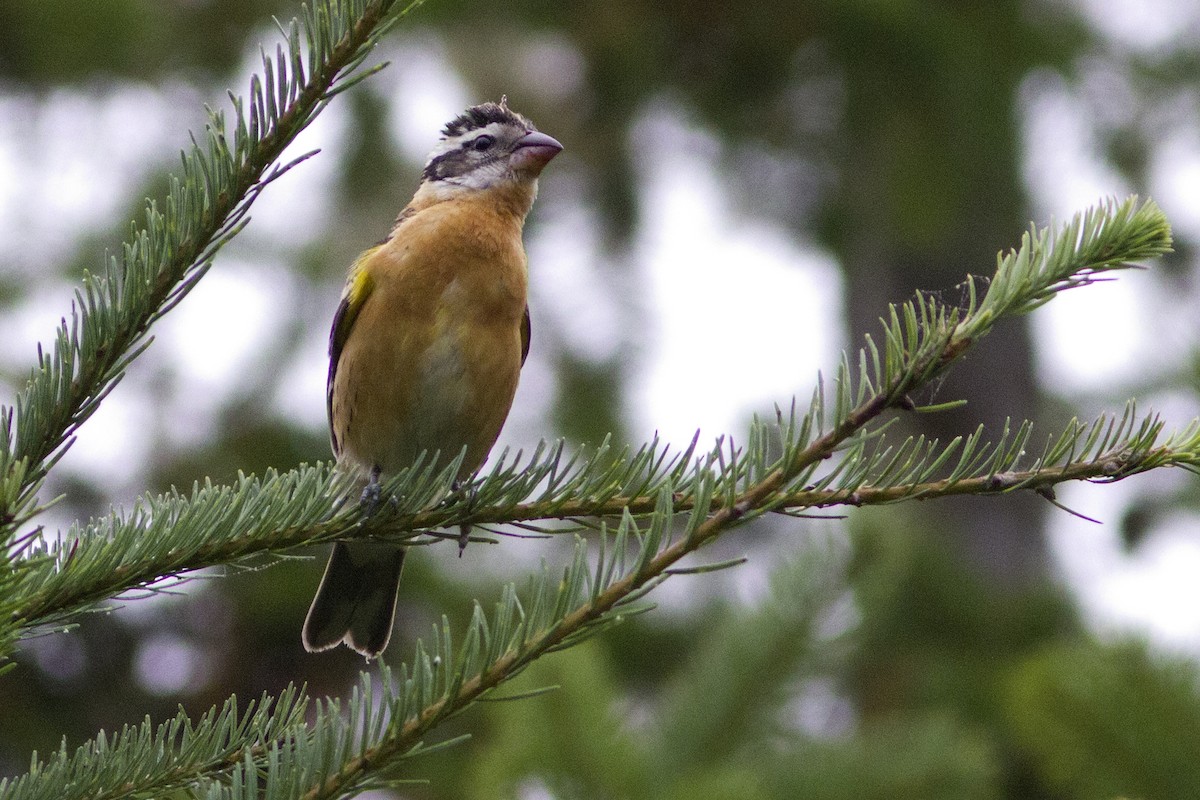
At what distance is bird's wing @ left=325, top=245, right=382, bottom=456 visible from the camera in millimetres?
4809

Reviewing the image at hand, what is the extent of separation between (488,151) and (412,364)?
1.42m

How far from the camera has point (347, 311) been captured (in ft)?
16.0

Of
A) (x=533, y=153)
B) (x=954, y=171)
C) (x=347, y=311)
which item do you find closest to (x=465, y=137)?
(x=533, y=153)

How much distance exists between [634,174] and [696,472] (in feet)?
26.8

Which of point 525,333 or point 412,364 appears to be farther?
point 525,333

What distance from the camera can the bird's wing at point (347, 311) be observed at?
4.81 meters

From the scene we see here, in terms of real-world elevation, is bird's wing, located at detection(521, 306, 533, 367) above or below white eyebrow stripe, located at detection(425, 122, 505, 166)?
below

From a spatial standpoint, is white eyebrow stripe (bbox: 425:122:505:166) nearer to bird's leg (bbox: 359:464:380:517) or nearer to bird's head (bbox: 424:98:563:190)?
bird's head (bbox: 424:98:563:190)

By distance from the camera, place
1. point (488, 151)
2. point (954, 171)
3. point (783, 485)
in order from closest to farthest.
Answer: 1. point (783, 485)
2. point (488, 151)
3. point (954, 171)

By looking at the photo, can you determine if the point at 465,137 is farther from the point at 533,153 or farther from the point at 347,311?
the point at 347,311

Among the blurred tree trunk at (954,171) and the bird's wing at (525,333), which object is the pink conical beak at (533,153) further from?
the blurred tree trunk at (954,171)

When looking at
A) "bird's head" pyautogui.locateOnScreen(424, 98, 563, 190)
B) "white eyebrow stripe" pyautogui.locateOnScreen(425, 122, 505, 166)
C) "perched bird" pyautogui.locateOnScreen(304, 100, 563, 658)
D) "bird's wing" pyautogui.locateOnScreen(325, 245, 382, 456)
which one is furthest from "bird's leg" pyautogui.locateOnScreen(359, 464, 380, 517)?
"white eyebrow stripe" pyautogui.locateOnScreen(425, 122, 505, 166)

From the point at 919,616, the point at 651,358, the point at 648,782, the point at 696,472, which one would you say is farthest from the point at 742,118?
the point at 696,472

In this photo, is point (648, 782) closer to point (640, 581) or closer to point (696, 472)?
point (696, 472)
